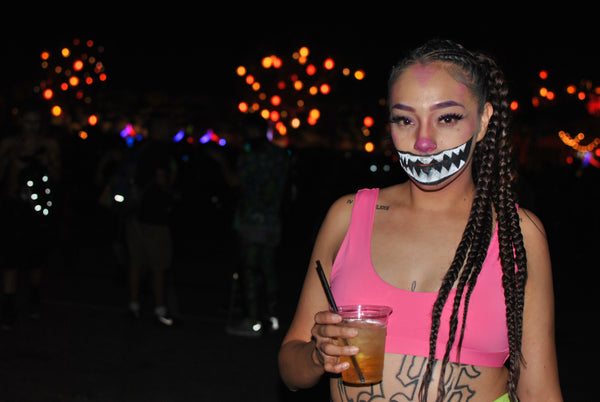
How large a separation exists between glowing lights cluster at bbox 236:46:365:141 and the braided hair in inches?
1031

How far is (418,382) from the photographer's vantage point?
7.35ft

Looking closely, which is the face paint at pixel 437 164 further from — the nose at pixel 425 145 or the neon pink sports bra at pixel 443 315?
the neon pink sports bra at pixel 443 315

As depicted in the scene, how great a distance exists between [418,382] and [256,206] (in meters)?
5.64

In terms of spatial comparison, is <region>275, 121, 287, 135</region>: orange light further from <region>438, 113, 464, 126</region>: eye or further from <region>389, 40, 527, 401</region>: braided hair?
<region>438, 113, 464, 126</region>: eye

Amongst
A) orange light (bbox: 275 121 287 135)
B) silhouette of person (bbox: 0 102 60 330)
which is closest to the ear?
silhouette of person (bbox: 0 102 60 330)

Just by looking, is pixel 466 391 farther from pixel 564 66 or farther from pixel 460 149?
pixel 564 66

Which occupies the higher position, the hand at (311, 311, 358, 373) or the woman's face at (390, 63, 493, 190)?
the woman's face at (390, 63, 493, 190)

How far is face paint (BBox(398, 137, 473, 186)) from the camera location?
240 cm

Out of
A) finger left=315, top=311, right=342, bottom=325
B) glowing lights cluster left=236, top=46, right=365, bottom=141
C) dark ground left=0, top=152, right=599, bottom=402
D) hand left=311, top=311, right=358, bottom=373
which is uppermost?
glowing lights cluster left=236, top=46, right=365, bottom=141

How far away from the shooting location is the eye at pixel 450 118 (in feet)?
7.74

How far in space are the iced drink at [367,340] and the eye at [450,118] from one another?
656 millimetres

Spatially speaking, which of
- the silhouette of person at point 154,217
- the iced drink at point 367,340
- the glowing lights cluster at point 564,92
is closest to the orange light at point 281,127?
the glowing lights cluster at point 564,92

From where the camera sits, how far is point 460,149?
7.89 feet

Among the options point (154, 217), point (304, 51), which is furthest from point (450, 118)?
point (304, 51)
